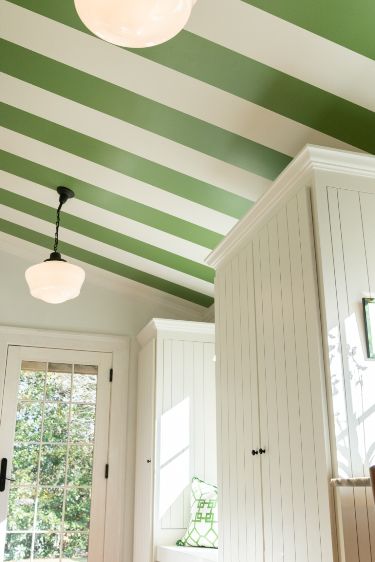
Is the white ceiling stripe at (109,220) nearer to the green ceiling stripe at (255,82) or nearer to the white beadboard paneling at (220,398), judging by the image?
the white beadboard paneling at (220,398)

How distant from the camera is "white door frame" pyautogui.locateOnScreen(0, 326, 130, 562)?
15.7ft

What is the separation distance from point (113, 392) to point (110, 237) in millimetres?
1413

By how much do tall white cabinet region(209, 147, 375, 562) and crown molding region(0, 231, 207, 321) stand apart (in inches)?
93.8

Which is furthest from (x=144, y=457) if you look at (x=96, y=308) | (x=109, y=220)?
(x=109, y=220)

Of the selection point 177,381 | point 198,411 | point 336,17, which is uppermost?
point 336,17

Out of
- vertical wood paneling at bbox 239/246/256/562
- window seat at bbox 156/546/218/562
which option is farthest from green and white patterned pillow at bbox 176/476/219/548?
vertical wood paneling at bbox 239/246/256/562

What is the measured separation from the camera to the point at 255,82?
2582 mm

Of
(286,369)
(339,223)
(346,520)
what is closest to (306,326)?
(286,369)

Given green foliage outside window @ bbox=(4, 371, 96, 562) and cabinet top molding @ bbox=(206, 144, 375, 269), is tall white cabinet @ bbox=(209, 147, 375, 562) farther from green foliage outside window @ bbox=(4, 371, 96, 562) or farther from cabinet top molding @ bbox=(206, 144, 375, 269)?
green foliage outside window @ bbox=(4, 371, 96, 562)

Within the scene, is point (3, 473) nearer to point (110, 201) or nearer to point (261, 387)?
point (110, 201)

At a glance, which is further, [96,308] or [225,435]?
[96,308]

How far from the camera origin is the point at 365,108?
254 cm

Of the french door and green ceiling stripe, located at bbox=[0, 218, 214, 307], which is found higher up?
green ceiling stripe, located at bbox=[0, 218, 214, 307]

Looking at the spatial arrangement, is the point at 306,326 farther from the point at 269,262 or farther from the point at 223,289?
the point at 223,289
